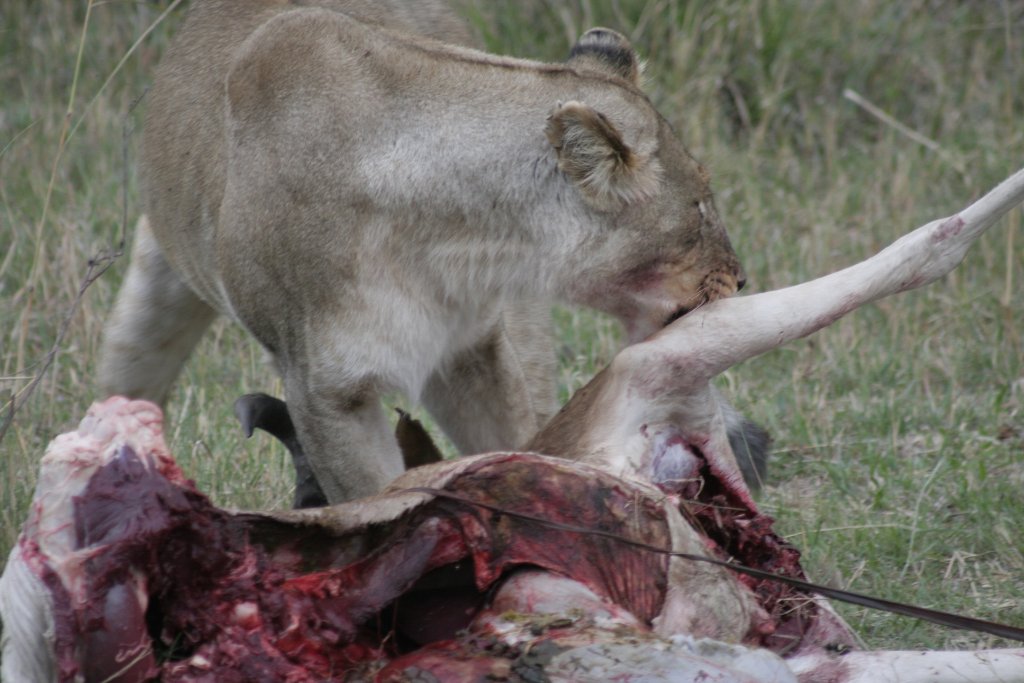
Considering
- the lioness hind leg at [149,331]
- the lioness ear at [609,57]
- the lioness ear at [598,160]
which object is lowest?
the lioness hind leg at [149,331]

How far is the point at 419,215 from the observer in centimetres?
337

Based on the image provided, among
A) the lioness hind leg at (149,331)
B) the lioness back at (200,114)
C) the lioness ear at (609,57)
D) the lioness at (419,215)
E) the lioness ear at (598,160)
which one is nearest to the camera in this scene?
the lioness ear at (598,160)

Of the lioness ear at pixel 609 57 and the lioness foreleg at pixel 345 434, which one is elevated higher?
the lioness ear at pixel 609 57

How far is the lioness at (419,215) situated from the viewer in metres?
3.33

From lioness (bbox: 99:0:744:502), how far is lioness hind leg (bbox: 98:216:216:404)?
967mm

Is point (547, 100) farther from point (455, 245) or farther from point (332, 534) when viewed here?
point (332, 534)

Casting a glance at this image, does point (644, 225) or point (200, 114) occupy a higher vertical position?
point (200, 114)

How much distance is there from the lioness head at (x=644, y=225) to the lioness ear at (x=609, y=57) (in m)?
0.23

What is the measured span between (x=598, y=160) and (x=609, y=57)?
541 mm

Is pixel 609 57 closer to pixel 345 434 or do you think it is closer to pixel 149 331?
pixel 345 434

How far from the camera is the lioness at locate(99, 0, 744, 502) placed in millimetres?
3334

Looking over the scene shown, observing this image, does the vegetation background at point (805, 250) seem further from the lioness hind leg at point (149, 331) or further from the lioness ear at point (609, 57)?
the lioness ear at point (609, 57)

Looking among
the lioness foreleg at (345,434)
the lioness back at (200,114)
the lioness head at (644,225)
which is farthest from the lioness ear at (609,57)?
the lioness foreleg at (345,434)

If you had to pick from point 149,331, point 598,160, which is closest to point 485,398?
point 598,160
